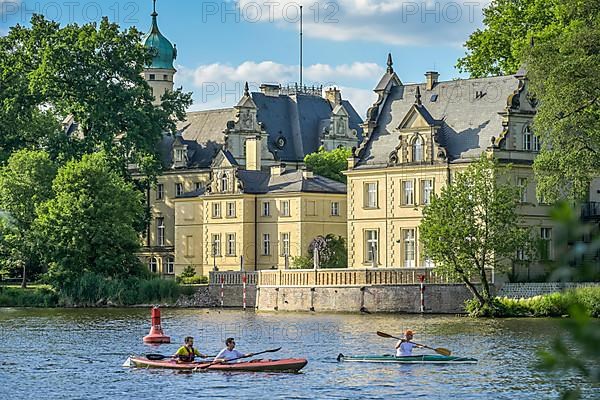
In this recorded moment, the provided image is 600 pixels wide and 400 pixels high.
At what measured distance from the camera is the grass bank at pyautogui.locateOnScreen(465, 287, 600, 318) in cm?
5528

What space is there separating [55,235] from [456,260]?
26358 mm

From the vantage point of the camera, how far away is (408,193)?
242 feet

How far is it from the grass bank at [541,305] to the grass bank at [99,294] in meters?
23.1

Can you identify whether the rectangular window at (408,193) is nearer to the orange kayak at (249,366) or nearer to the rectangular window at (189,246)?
the rectangular window at (189,246)

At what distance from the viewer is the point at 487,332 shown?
49.3 metres

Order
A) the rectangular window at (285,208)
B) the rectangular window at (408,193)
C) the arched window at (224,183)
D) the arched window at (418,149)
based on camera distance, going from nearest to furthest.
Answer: the arched window at (418,149), the rectangular window at (408,193), the rectangular window at (285,208), the arched window at (224,183)

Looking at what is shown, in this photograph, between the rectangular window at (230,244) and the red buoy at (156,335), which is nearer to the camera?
the red buoy at (156,335)

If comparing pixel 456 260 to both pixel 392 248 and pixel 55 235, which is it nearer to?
pixel 392 248

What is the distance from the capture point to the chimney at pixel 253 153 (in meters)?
91.6

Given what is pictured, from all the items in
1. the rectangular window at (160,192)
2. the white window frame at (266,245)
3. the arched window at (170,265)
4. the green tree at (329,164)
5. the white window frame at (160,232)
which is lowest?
the arched window at (170,265)

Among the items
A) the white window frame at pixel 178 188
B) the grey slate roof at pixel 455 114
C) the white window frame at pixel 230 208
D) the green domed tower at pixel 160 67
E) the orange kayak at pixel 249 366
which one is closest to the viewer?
the orange kayak at pixel 249 366

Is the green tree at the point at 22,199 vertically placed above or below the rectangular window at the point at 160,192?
below

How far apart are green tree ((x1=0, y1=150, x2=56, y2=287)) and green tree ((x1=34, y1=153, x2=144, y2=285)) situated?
1.62m

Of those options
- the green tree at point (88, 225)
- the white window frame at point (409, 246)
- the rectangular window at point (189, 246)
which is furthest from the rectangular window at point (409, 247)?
the rectangular window at point (189, 246)
